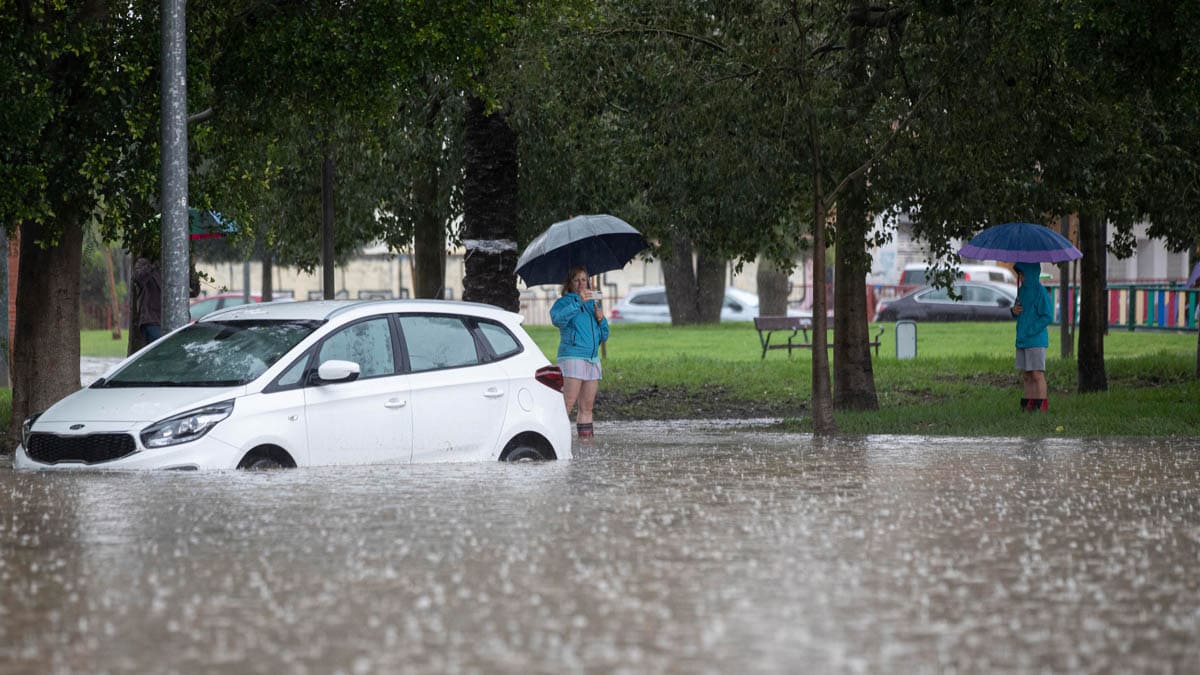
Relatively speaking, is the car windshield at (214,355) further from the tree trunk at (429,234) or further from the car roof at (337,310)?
the tree trunk at (429,234)

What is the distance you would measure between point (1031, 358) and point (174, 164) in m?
9.22

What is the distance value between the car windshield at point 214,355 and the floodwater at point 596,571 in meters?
0.86

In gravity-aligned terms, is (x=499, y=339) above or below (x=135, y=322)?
below

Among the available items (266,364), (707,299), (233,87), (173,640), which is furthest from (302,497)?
(707,299)

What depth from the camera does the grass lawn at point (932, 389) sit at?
1792cm

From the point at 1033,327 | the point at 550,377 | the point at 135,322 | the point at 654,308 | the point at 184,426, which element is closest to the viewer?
the point at 184,426

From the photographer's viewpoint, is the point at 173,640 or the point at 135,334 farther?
the point at 135,334

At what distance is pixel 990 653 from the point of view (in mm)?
5836

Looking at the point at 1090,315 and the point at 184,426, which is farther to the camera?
the point at 1090,315

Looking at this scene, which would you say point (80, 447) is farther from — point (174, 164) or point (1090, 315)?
point (1090, 315)

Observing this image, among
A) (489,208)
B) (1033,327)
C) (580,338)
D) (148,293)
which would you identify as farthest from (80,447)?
(1033,327)

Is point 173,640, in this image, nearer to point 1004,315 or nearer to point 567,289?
point 567,289

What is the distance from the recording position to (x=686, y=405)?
2348 cm

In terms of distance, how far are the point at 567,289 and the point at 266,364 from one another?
5.97 m
